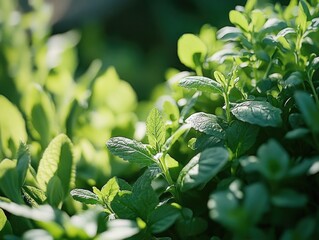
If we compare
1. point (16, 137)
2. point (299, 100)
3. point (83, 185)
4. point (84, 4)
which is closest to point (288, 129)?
point (299, 100)

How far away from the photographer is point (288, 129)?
556mm

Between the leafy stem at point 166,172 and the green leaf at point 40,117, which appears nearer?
the leafy stem at point 166,172

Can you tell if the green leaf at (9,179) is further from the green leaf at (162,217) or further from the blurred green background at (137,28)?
the blurred green background at (137,28)

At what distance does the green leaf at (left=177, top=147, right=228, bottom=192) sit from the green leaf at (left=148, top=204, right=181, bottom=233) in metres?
0.03

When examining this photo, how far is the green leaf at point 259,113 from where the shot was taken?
50 centimetres

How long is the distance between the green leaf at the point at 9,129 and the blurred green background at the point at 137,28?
0.88 m

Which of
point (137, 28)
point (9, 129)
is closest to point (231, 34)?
point (9, 129)

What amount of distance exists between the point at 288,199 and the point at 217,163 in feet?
0.25

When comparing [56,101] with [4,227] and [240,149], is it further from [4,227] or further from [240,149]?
[240,149]

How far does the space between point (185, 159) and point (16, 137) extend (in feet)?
0.93

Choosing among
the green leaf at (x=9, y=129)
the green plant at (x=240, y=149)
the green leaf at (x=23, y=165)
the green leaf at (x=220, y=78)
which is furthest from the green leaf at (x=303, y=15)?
the green leaf at (x=9, y=129)

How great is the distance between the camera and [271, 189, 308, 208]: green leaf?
1.32 feet

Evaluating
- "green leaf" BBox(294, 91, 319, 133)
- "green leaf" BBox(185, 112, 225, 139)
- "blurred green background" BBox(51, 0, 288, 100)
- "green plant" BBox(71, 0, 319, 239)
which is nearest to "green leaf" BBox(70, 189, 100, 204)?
"green plant" BBox(71, 0, 319, 239)

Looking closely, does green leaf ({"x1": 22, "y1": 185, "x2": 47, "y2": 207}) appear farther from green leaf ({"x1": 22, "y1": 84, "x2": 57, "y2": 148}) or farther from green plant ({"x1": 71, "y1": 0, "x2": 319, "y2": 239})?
green leaf ({"x1": 22, "y1": 84, "x2": 57, "y2": 148})
